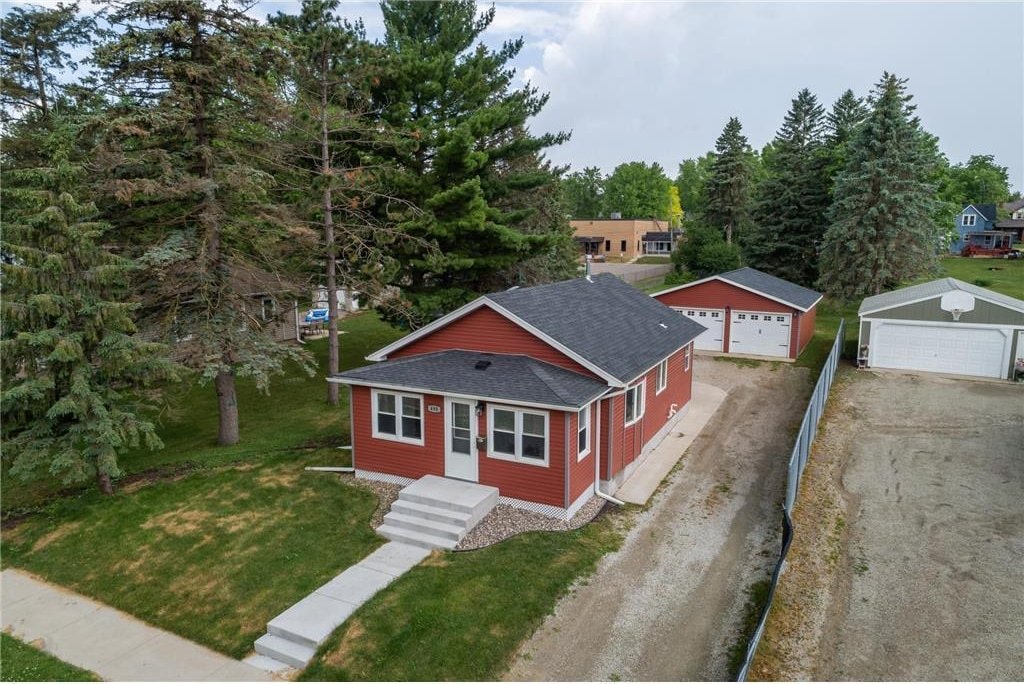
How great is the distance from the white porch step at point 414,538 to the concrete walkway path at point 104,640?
3.36m

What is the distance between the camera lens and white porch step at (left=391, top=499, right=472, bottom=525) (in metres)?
11.7

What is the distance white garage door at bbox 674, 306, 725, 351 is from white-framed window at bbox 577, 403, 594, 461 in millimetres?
15485

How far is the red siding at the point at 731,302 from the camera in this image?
25.5 meters

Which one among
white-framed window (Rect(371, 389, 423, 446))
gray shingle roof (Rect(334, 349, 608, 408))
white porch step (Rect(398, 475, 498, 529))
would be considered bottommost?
white porch step (Rect(398, 475, 498, 529))

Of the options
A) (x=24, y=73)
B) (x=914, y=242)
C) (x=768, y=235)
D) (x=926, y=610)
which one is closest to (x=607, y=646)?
(x=926, y=610)

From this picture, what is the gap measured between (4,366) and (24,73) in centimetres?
1225

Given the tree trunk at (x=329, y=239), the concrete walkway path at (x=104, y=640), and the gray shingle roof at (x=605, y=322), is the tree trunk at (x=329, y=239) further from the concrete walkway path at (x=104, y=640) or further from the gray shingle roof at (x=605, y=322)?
the concrete walkway path at (x=104, y=640)

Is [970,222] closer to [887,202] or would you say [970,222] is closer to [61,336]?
[887,202]

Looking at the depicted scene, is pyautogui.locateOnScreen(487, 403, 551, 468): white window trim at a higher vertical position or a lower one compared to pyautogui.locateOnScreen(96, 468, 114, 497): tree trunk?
higher

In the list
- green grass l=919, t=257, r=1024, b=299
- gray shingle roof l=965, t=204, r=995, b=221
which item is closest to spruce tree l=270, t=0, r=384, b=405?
green grass l=919, t=257, r=1024, b=299

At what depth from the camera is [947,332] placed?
22.3 m

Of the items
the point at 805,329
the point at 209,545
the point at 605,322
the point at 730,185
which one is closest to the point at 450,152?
the point at 605,322

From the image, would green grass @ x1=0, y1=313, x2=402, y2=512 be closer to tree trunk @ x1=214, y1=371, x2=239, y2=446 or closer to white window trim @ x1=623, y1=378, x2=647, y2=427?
tree trunk @ x1=214, y1=371, x2=239, y2=446

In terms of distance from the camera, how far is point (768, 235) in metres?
43.0
